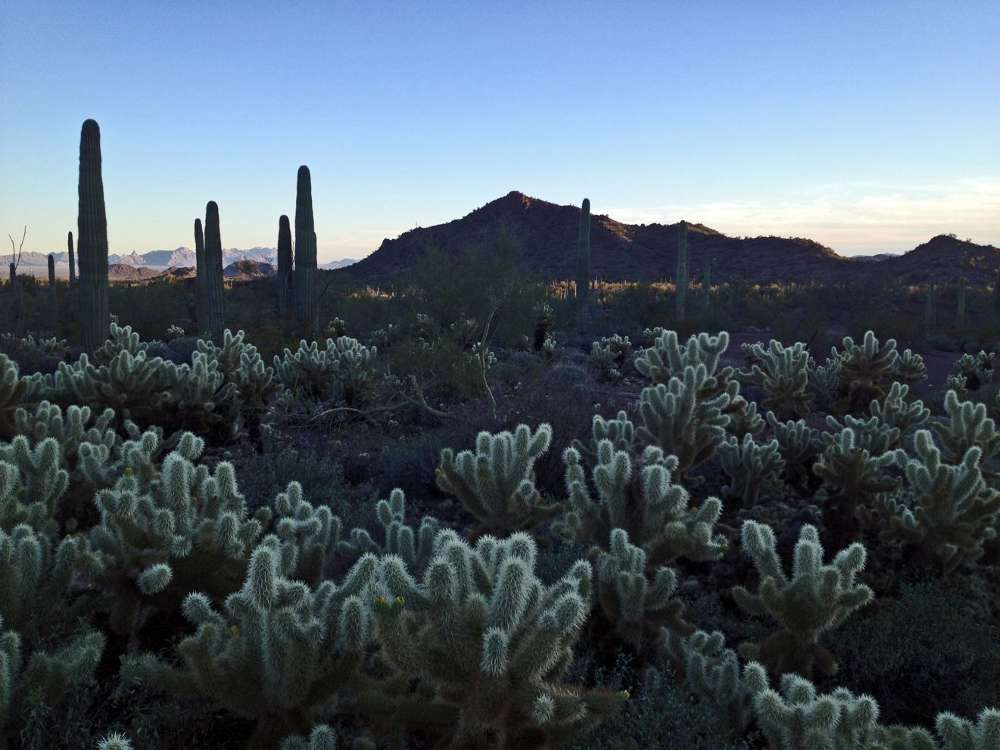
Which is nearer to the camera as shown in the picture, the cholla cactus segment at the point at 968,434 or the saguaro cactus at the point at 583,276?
the cholla cactus segment at the point at 968,434

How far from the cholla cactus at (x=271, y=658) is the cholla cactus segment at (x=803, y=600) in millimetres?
1957

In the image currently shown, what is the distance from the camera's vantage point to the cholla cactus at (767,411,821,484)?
6828mm

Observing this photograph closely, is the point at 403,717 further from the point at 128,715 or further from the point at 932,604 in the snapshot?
the point at 932,604

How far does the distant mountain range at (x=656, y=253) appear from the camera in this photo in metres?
55.0

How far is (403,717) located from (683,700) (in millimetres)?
1282

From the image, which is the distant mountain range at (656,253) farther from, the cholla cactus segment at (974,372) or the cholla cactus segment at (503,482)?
the cholla cactus segment at (503,482)

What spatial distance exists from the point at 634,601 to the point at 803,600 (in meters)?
0.75

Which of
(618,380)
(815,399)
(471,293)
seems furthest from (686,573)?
(471,293)

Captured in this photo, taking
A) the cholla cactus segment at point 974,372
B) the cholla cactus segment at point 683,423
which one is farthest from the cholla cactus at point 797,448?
the cholla cactus segment at point 974,372

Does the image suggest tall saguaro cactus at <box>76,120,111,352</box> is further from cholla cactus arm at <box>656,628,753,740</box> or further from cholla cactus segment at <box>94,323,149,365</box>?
cholla cactus arm at <box>656,628,753,740</box>

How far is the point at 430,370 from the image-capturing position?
10.7 meters

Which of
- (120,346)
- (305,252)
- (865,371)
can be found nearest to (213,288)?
(305,252)

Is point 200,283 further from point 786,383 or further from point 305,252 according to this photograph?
point 786,383

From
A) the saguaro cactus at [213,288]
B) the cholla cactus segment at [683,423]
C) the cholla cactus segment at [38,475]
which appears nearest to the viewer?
the cholla cactus segment at [38,475]
